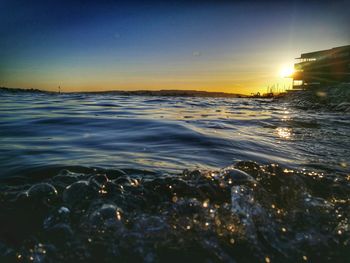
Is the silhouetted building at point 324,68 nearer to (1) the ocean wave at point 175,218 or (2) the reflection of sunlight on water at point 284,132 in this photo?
(2) the reflection of sunlight on water at point 284,132

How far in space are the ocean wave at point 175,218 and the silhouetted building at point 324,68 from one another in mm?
30520

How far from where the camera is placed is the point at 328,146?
209 inches

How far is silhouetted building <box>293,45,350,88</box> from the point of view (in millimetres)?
34591

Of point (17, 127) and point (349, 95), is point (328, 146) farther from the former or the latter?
point (349, 95)

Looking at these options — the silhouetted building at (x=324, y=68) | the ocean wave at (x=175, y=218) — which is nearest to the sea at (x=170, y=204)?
the ocean wave at (x=175, y=218)

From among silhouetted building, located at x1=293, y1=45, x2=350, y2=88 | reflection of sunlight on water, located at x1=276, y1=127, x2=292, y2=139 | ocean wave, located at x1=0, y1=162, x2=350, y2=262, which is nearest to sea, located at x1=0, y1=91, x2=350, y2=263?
ocean wave, located at x1=0, y1=162, x2=350, y2=262

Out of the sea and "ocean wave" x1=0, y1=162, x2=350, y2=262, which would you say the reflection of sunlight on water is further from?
"ocean wave" x1=0, y1=162, x2=350, y2=262

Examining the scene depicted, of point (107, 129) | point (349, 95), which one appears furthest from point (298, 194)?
point (349, 95)

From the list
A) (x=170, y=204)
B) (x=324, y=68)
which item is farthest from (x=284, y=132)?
(x=324, y=68)

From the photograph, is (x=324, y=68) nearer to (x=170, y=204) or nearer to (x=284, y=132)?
(x=284, y=132)

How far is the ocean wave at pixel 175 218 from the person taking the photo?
2021 mm

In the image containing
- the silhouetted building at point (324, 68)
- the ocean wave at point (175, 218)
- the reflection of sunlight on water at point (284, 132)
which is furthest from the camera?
the silhouetted building at point (324, 68)

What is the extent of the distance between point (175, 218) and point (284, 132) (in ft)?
16.8

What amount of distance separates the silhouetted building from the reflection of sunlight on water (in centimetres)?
2572
